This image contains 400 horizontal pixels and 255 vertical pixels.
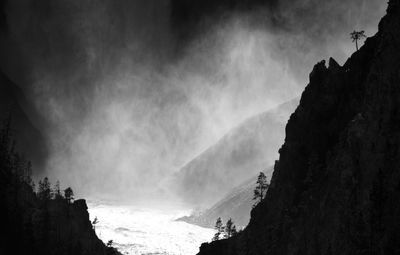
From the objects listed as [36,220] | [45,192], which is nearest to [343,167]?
[36,220]

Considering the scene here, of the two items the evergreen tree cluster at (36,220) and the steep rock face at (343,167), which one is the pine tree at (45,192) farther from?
the steep rock face at (343,167)

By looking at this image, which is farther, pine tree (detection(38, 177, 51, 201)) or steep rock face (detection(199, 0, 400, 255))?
pine tree (detection(38, 177, 51, 201))

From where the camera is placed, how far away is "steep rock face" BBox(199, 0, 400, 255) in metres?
65.7

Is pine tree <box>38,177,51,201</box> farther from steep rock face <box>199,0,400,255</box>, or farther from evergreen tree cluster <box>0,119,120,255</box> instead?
steep rock face <box>199,0,400,255</box>

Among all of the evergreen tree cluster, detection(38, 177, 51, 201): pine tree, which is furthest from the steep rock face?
detection(38, 177, 51, 201): pine tree

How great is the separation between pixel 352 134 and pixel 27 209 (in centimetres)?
7738

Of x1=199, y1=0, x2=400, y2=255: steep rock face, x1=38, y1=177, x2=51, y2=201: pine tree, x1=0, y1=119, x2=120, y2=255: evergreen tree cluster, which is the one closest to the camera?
x1=199, y1=0, x2=400, y2=255: steep rock face

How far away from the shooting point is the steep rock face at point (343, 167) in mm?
65688

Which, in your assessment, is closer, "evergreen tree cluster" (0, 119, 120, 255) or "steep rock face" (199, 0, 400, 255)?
"steep rock face" (199, 0, 400, 255)

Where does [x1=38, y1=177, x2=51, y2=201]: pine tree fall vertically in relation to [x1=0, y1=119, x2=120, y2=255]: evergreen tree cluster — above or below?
above

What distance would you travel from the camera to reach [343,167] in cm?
7450

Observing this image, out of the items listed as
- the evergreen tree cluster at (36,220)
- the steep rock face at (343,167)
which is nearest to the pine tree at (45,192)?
the evergreen tree cluster at (36,220)

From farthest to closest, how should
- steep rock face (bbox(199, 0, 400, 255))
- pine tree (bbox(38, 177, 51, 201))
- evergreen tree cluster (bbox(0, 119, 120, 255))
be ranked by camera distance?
pine tree (bbox(38, 177, 51, 201))
evergreen tree cluster (bbox(0, 119, 120, 255))
steep rock face (bbox(199, 0, 400, 255))

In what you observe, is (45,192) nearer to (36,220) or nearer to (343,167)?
(36,220)
